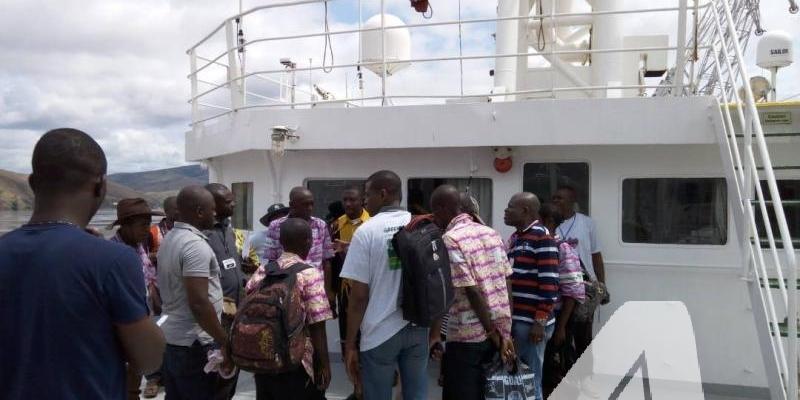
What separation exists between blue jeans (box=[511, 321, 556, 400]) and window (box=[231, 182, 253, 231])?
3.56m

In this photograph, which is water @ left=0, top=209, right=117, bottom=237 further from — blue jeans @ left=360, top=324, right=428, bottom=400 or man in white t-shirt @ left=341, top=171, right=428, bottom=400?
blue jeans @ left=360, top=324, right=428, bottom=400

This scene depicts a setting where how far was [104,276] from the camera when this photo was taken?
172 cm

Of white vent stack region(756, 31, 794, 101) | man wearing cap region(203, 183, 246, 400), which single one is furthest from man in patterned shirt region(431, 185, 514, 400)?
white vent stack region(756, 31, 794, 101)

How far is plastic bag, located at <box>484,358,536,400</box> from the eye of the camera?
362 cm

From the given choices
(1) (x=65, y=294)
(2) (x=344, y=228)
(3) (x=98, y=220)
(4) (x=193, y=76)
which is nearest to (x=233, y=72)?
(4) (x=193, y=76)

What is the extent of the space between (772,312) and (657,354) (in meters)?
0.75

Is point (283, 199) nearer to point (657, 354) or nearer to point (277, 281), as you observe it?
point (277, 281)

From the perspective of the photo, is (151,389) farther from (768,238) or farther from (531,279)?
(768,238)

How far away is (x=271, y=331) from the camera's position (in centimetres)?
302

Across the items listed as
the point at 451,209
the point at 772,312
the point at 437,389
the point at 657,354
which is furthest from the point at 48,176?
the point at 437,389

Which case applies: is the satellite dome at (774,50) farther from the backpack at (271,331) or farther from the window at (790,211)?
the backpack at (271,331)

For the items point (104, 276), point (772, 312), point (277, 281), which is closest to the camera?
point (104, 276)

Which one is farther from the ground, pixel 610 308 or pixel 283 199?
pixel 283 199

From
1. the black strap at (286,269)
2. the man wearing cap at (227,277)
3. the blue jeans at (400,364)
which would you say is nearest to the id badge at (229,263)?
the man wearing cap at (227,277)
